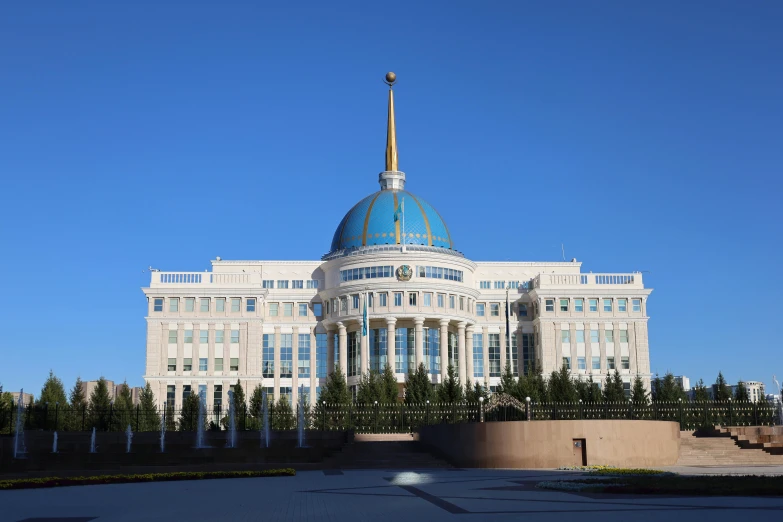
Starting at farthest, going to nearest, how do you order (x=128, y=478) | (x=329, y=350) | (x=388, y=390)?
(x=329, y=350)
(x=388, y=390)
(x=128, y=478)

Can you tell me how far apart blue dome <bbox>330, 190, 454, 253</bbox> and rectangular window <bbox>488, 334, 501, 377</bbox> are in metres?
8.42

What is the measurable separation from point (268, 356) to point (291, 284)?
6383 mm

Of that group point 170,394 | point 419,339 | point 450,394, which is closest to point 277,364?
point 170,394

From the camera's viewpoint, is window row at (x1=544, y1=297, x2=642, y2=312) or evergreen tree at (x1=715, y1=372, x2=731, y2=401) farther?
window row at (x1=544, y1=297, x2=642, y2=312)

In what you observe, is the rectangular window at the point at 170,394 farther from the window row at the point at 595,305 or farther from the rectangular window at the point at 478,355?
the window row at the point at 595,305

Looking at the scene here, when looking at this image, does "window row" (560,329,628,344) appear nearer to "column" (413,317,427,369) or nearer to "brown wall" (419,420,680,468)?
"column" (413,317,427,369)

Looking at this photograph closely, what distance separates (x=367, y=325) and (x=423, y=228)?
9.36m

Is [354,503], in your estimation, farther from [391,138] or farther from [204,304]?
[391,138]

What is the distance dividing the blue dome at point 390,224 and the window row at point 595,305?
935cm

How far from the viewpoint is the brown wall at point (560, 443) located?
92.8ft

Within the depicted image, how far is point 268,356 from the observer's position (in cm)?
7019

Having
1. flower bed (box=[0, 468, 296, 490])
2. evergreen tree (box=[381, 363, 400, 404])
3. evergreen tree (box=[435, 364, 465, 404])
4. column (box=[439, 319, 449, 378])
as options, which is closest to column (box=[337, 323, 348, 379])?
column (box=[439, 319, 449, 378])

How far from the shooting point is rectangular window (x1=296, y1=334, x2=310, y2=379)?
70.2 m

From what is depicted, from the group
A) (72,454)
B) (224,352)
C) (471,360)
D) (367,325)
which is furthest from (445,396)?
(72,454)
